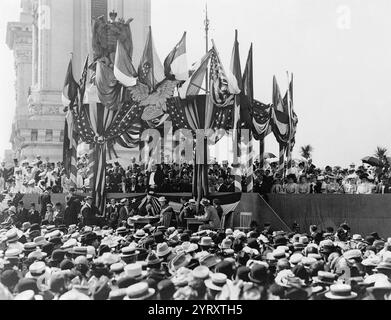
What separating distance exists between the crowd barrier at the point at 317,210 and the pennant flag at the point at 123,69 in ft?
17.1

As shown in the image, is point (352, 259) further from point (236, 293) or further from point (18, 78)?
point (18, 78)

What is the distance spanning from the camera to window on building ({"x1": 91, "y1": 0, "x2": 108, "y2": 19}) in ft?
139

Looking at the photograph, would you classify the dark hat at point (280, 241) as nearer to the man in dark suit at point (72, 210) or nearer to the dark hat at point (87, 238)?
the dark hat at point (87, 238)

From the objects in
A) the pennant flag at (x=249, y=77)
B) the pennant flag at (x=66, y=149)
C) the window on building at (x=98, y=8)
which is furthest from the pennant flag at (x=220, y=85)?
the window on building at (x=98, y=8)

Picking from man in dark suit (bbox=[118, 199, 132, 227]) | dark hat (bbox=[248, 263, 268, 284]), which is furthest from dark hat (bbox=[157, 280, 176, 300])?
man in dark suit (bbox=[118, 199, 132, 227])

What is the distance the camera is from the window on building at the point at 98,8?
4247 cm

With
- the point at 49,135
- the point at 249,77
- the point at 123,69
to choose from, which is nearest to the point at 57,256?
the point at 123,69

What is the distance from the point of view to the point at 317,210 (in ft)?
63.3

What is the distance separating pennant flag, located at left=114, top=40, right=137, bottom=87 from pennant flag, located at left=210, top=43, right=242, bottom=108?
2.95m

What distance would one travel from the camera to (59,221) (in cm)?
1975

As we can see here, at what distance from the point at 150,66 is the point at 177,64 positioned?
7.66 feet

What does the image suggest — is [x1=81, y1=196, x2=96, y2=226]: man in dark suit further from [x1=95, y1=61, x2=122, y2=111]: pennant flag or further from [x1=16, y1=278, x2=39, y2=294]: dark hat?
[x1=16, y1=278, x2=39, y2=294]: dark hat
